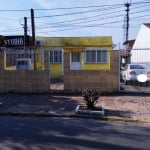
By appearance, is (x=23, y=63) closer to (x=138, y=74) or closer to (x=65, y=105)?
(x=138, y=74)

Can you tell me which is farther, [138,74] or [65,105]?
[138,74]

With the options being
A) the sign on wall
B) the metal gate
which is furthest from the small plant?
the sign on wall

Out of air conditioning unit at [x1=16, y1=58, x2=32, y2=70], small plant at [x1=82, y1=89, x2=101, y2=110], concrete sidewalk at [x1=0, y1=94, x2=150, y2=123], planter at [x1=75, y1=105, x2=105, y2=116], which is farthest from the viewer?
air conditioning unit at [x1=16, y1=58, x2=32, y2=70]

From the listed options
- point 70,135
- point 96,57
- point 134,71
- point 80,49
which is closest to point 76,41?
point 80,49

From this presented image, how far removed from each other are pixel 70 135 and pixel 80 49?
76.0 feet

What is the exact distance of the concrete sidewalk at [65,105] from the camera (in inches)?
471

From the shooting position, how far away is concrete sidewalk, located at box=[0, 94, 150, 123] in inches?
471

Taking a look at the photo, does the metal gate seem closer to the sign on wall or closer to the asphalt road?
the asphalt road

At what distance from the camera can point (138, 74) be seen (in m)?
20.8

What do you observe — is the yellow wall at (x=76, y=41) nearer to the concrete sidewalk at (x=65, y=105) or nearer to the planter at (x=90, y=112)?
the concrete sidewalk at (x=65, y=105)

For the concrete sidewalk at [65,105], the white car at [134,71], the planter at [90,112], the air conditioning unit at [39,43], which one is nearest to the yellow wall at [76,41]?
the air conditioning unit at [39,43]

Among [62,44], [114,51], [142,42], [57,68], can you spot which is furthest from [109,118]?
[142,42]

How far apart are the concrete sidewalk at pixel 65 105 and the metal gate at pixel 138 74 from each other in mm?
2265

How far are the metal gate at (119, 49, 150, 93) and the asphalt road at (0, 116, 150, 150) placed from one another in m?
7.23
